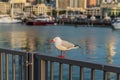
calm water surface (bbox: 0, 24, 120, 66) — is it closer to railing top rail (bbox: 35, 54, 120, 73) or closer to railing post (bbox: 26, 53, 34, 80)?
railing post (bbox: 26, 53, 34, 80)

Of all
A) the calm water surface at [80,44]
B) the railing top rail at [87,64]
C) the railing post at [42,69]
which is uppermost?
the railing top rail at [87,64]

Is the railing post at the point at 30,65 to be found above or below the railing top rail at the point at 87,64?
below

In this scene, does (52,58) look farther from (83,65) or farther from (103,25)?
(103,25)

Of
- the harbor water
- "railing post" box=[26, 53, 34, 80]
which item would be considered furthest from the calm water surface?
"railing post" box=[26, 53, 34, 80]

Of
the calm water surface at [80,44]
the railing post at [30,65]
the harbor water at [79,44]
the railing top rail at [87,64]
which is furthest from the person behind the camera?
the calm water surface at [80,44]

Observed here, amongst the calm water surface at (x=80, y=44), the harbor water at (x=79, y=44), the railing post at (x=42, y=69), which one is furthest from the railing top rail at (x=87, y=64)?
the calm water surface at (x=80, y=44)

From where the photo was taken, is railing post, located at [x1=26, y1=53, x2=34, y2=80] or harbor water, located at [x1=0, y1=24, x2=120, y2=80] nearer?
railing post, located at [x1=26, y1=53, x2=34, y2=80]

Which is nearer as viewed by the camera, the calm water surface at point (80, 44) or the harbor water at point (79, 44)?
the harbor water at point (79, 44)

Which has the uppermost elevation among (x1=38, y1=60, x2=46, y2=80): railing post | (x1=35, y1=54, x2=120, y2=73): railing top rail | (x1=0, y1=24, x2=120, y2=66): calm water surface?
(x1=35, y1=54, x2=120, y2=73): railing top rail

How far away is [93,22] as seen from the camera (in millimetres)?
175375

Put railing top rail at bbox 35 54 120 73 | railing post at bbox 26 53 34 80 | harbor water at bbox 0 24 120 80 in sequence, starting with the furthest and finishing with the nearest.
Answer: harbor water at bbox 0 24 120 80, railing post at bbox 26 53 34 80, railing top rail at bbox 35 54 120 73

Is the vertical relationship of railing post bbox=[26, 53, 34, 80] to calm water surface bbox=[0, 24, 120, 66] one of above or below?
above

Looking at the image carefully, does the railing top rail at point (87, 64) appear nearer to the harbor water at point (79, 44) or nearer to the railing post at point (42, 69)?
the railing post at point (42, 69)

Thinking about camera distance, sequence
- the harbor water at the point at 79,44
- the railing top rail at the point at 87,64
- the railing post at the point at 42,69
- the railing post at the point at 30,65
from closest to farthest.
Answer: the railing top rail at the point at 87,64 < the railing post at the point at 42,69 < the railing post at the point at 30,65 < the harbor water at the point at 79,44
